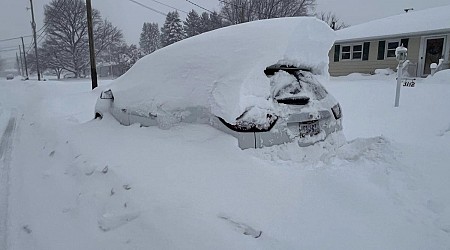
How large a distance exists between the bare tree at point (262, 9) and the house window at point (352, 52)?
14957mm

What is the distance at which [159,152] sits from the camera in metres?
3.09

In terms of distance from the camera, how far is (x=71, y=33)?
4241 cm

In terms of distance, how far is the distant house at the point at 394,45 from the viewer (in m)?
17.6

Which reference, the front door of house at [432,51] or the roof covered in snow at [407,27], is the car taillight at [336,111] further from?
the front door of house at [432,51]

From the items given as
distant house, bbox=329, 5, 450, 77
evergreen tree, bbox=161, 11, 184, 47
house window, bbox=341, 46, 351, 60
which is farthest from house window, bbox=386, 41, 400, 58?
evergreen tree, bbox=161, 11, 184, 47

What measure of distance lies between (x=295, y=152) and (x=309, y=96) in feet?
2.16

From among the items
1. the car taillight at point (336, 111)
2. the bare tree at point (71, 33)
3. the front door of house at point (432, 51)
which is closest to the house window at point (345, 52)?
the front door of house at point (432, 51)

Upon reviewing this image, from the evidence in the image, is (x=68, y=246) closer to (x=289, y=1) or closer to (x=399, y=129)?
(x=399, y=129)

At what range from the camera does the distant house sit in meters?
17.6

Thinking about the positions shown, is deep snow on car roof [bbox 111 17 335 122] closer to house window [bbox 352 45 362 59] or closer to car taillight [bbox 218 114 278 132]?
car taillight [bbox 218 114 278 132]

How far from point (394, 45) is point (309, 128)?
1985 centimetres

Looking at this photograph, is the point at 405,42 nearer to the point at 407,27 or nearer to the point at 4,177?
the point at 407,27

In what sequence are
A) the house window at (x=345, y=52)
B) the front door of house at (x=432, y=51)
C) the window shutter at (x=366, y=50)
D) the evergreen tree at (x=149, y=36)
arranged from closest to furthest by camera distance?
1. the front door of house at (x=432, y=51)
2. the window shutter at (x=366, y=50)
3. the house window at (x=345, y=52)
4. the evergreen tree at (x=149, y=36)

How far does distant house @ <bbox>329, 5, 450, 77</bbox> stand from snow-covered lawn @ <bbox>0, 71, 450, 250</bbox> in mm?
17207
